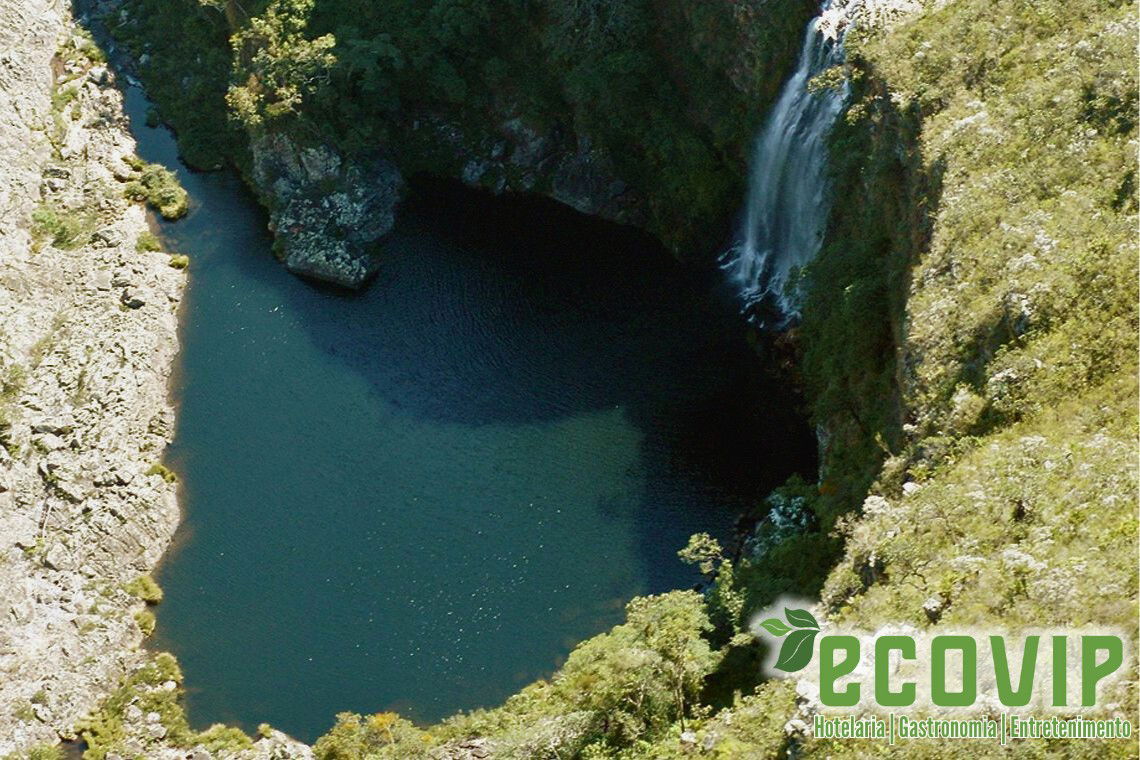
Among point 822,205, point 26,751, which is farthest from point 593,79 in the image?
point 26,751

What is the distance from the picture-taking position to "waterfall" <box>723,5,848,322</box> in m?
48.5

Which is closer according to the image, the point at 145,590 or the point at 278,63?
the point at 145,590

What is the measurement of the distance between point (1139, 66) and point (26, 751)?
150 ft

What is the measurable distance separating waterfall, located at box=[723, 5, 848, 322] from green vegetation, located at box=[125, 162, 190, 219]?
3215 centimetres

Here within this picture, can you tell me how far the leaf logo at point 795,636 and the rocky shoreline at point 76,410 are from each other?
18.4m

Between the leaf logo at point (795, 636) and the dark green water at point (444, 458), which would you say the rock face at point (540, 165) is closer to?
the dark green water at point (444, 458)

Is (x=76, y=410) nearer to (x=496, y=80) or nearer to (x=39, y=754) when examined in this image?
(x=39, y=754)

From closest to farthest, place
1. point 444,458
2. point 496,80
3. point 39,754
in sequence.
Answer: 1. point 39,754
2. point 444,458
3. point 496,80

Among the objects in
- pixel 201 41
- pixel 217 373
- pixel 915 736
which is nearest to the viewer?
pixel 915 736

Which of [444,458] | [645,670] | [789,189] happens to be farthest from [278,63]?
[645,670]

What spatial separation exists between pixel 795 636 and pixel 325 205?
39.7m

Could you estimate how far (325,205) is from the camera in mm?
63000

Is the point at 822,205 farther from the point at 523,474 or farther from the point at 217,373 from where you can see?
the point at 217,373

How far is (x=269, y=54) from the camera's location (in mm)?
63875
